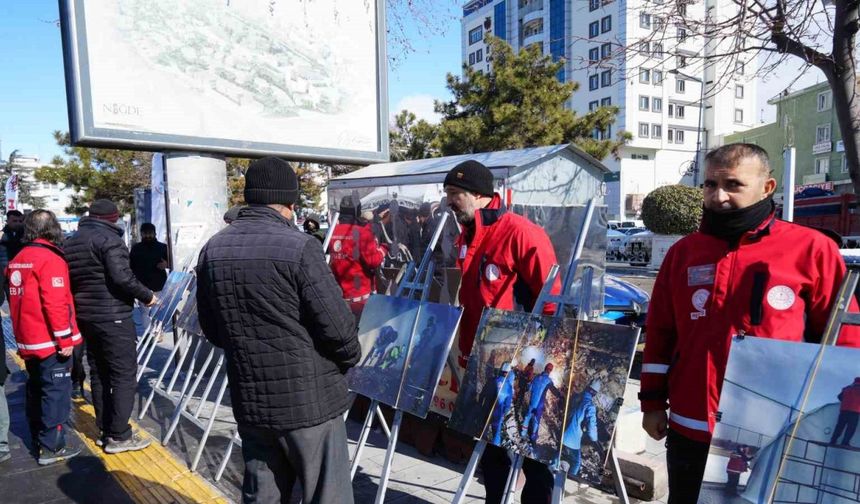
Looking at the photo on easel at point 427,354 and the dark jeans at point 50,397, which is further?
the dark jeans at point 50,397

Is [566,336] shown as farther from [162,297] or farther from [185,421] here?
[162,297]

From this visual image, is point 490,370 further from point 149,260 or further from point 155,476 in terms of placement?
point 149,260

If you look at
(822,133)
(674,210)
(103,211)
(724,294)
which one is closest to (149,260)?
(103,211)

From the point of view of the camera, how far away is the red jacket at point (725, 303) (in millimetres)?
1753

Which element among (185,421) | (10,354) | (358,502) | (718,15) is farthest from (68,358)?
(718,15)

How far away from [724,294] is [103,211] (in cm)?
413

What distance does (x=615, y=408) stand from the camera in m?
1.98

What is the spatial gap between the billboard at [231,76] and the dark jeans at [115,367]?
1.94 meters

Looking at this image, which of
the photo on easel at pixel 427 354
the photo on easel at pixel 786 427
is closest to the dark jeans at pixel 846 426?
the photo on easel at pixel 786 427

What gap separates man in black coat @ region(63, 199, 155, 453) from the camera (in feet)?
12.9

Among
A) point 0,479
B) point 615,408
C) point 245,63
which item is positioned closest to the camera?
point 615,408

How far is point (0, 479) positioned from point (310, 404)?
10.3 ft

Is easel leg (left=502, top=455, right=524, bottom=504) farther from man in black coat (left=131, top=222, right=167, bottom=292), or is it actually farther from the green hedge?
the green hedge

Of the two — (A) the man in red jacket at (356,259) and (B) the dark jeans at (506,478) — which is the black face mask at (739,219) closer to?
(B) the dark jeans at (506,478)
